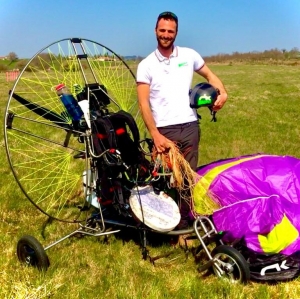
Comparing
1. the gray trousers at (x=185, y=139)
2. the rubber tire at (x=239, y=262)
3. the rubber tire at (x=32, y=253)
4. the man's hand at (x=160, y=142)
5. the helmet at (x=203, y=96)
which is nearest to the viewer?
the rubber tire at (x=239, y=262)

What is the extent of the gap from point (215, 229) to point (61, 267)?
154cm

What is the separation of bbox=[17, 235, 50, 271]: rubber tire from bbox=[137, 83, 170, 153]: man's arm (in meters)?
1.47

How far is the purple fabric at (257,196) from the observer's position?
13.2 ft

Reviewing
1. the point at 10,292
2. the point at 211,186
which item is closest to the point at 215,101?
the point at 211,186

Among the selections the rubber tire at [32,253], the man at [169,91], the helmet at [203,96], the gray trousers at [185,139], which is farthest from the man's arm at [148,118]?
the rubber tire at [32,253]

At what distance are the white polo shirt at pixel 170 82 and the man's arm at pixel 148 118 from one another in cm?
8

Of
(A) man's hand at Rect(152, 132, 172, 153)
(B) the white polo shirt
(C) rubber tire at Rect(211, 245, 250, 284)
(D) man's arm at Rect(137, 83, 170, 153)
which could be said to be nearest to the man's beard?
(B) the white polo shirt

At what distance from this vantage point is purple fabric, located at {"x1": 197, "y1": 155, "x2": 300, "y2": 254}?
403 cm

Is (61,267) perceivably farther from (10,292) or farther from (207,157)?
(207,157)

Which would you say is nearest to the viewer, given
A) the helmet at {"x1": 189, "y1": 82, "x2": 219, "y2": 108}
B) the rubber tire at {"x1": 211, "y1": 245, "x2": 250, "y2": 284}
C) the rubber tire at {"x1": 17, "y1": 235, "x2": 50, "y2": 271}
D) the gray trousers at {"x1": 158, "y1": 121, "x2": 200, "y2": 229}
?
the rubber tire at {"x1": 211, "y1": 245, "x2": 250, "y2": 284}

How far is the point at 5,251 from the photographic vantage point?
4492 mm

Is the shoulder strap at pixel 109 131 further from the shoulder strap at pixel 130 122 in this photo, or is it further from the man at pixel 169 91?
the man at pixel 169 91

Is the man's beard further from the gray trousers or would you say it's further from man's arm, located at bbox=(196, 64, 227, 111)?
the gray trousers

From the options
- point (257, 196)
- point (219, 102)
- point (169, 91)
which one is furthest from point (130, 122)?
point (257, 196)
